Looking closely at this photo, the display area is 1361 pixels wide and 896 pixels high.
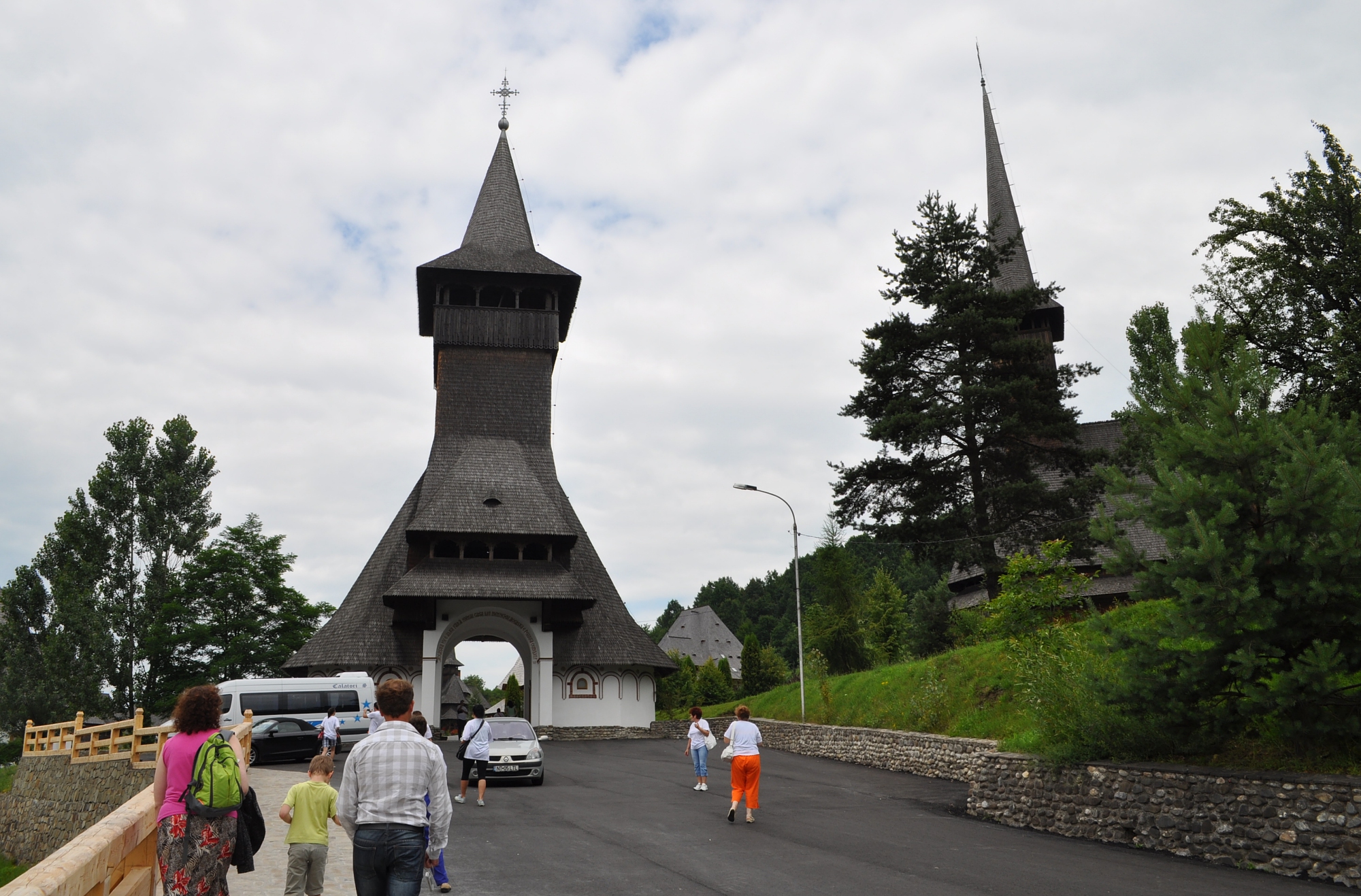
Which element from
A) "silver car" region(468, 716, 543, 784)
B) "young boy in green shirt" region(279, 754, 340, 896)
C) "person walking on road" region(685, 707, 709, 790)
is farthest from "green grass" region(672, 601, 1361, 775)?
"young boy in green shirt" region(279, 754, 340, 896)

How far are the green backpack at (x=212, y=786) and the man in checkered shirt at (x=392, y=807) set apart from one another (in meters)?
1.22

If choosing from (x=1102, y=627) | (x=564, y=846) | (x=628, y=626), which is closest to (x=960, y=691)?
(x=1102, y=627)

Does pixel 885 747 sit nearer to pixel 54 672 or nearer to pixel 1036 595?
pixel 1036 595

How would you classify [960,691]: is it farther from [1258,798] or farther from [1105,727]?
[1258,798]

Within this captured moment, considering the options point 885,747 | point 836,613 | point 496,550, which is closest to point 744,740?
point 885,747

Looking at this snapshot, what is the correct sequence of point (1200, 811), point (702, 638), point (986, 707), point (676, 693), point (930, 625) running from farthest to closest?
point (702, 638) < point (676, 693) < point (930, 625) < point (986, 707) < point (1200, 811)

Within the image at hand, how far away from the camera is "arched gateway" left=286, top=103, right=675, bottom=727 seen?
34.5 metres

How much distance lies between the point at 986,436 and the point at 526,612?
1754 centimetres

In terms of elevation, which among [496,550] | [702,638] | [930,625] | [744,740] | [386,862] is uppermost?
[496,550]

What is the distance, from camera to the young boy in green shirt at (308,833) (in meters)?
7.38

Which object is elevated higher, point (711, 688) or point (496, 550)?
point (496, 550)

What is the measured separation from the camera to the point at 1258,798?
10.5 metres

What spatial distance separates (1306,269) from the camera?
2317 cm

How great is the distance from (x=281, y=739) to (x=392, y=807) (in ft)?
70.3
